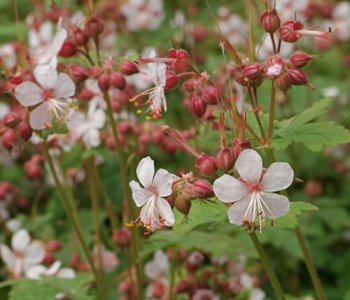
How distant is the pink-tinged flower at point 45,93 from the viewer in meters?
2.03

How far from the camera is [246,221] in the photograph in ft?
5.18

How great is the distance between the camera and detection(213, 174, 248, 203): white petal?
1.48 metres

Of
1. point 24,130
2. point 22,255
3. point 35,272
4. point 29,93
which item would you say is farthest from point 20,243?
point 29,93

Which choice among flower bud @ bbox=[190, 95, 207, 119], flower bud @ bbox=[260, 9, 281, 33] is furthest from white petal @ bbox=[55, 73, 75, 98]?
flower bud @ bbox=[260, 9, 281, 33]

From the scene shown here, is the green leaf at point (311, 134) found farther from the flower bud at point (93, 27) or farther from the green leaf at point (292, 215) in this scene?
the flower bud at point (93, 27)

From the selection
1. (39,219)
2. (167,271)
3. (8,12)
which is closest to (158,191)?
(167,271)

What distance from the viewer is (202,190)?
5.11ft

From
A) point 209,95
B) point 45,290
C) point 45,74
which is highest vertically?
point 45,74

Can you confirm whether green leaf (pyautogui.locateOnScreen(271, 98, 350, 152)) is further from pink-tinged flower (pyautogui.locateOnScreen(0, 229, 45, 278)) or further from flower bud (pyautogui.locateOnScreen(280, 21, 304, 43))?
pink-tinged flower (pyautogui.locateOnScreen(0, 229, 45, 278))

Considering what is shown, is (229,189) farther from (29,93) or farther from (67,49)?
(67,49)

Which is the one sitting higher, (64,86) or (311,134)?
(64,86)

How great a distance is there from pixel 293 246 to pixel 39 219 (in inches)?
57.9

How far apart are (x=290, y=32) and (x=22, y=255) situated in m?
1.87

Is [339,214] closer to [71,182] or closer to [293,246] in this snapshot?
[293,246]
